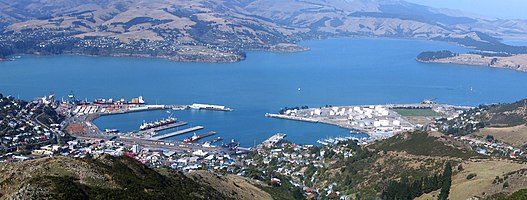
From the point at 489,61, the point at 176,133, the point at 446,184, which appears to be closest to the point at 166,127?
the point at 176,133

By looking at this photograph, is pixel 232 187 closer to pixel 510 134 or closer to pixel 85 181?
pixel 85 181

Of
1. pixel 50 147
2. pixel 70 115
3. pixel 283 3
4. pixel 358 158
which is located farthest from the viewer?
pixel 283 3

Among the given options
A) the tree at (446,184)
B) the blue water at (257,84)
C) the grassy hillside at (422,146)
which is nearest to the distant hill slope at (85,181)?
the tree at (446,184)

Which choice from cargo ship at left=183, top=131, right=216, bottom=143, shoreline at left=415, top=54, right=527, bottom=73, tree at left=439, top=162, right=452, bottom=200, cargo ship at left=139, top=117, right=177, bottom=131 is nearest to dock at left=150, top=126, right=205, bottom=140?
cargo ship at left=183, top=131, right=216, bottom=143

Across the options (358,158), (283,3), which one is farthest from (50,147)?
(283,3)

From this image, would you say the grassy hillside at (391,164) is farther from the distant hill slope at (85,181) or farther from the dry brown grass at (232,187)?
the distant hill slope at (85,181)

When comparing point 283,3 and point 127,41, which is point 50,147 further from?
point 283,3
